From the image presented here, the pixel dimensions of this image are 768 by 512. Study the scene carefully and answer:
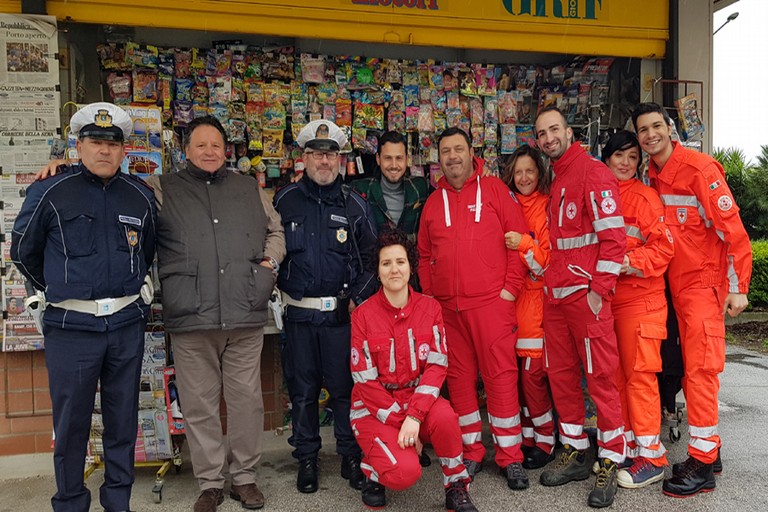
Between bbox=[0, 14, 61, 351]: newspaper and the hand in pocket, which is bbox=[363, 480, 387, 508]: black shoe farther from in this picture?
bbox=[0, 14, 61, 351]: newspaper

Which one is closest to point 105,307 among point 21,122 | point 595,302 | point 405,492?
point 21,122

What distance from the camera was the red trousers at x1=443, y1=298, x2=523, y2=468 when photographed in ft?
11.8

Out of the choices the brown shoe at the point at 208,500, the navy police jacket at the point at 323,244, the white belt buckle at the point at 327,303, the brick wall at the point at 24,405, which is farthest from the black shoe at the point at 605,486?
the brick wall at the point at 24,405

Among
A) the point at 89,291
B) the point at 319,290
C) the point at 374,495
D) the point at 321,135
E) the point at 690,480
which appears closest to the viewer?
the point at 89,291

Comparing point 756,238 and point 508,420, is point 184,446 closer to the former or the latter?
point 508,420

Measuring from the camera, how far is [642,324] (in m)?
3.49

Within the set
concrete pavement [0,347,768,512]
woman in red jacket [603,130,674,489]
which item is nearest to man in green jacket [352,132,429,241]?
woman in red jacket [603,130,674,489]

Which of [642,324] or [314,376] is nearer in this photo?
[642,324]

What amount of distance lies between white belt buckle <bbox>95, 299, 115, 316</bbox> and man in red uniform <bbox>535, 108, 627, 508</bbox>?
2.37m

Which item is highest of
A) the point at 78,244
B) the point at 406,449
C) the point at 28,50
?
the point at 28,50

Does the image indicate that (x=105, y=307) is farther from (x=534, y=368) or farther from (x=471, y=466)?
(x=534, y=368)

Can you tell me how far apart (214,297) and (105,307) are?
0.54 meters

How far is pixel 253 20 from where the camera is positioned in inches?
166

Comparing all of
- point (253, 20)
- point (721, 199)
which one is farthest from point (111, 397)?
point (721, 199)
